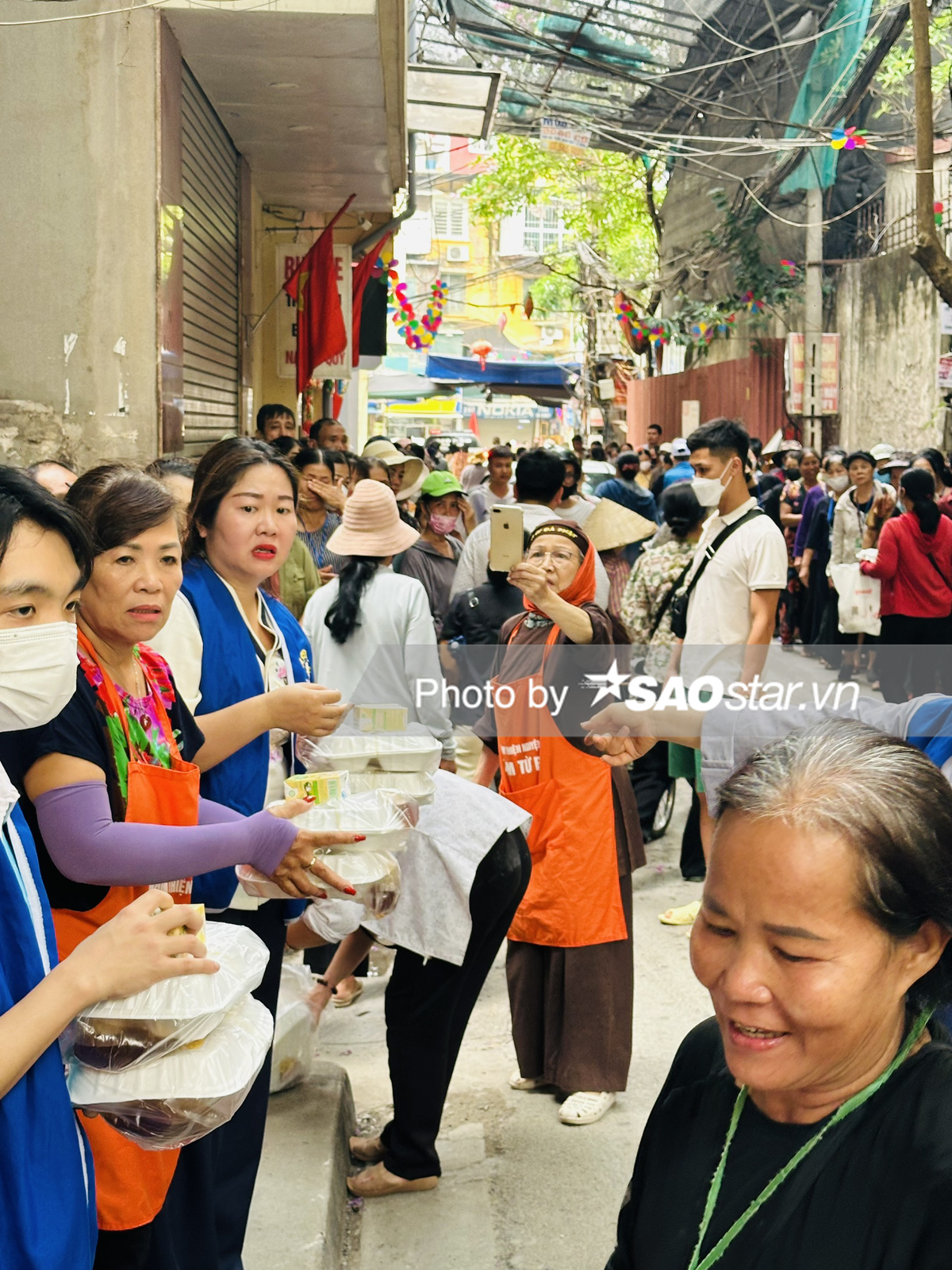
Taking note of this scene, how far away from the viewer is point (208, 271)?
23.6ft

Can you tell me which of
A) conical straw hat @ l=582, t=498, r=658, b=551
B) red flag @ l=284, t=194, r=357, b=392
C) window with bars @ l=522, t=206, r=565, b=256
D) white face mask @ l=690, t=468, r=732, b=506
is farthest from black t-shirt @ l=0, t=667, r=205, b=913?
window with bars @ l=522, t=206, r=565, b=256

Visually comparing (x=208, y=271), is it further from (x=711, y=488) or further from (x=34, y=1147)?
(x=34, y=1147)

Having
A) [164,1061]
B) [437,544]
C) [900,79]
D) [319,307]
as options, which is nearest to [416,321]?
[900,79]

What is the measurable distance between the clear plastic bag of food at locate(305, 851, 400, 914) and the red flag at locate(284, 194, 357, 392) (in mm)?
7851

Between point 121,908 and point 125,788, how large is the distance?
20cm

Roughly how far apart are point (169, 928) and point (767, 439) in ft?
60.9

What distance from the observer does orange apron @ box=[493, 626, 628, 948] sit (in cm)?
391

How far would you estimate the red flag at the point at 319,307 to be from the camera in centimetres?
985

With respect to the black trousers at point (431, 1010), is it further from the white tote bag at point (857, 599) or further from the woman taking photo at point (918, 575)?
the white tote bag at point (857, 599)

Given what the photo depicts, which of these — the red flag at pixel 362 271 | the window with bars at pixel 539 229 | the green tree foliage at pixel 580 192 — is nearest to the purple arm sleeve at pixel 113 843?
the red flag at pixel 362 271

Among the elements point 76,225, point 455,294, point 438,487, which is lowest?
point 438,487

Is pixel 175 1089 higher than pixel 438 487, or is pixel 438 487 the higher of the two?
pixel 438 487

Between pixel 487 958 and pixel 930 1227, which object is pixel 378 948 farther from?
pixel 930 1227

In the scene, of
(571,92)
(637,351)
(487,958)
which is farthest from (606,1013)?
(637,351)
